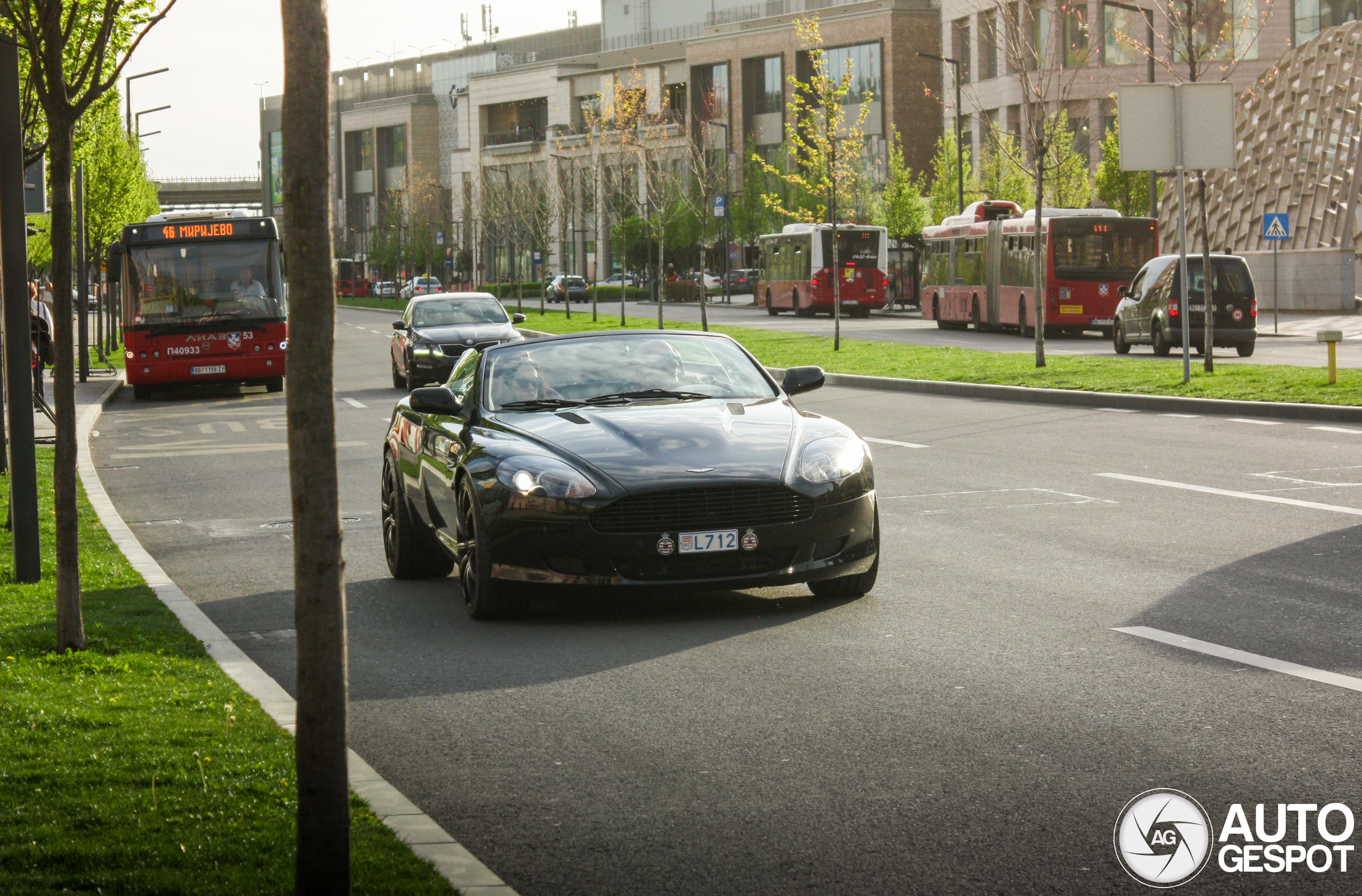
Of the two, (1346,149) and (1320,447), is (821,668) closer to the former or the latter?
(1320,447)

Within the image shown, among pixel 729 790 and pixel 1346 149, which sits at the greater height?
pixel 1346 149

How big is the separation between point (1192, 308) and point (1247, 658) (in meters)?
25.9

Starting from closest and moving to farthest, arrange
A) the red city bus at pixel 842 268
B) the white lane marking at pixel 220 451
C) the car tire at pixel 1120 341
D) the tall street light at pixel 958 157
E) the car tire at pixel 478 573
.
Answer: the car tire at pixel 478 573, the white lane marking at pixel 220 451, the car tire at pixel 1120 341, the red city bus at pixel 842 268, the tall street light at pixel 958 157

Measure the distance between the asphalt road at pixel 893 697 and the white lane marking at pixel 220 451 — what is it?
625 centimetres

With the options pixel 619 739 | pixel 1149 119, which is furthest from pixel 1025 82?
pixel 619 739

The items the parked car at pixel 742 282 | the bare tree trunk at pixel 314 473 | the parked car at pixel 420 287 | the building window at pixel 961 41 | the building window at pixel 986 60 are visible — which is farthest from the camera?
the parked car at pixel 420 287

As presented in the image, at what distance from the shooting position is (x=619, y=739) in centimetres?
598

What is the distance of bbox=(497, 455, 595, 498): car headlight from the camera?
8086mm

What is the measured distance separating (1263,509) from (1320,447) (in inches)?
185

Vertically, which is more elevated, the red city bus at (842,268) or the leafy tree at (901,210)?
the leafy tree at (901,210)

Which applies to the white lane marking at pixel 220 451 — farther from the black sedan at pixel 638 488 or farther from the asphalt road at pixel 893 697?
the black sedan at pixel 638 488

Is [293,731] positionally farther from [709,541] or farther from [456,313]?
[456,313]

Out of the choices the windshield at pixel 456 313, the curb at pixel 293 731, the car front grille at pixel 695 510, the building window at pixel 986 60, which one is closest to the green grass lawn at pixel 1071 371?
the windshield at pixel 456 313

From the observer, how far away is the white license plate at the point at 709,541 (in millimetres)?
8094
